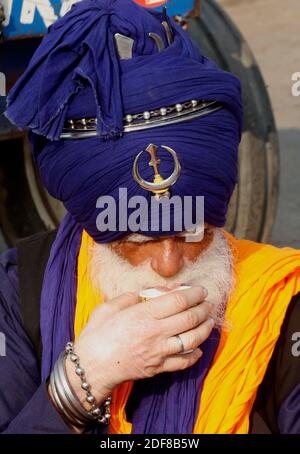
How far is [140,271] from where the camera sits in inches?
83.4

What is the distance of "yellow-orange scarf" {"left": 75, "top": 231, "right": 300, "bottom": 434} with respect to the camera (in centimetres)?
215

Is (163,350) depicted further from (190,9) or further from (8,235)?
(8,235)

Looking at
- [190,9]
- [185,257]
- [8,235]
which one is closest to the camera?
[185,257]

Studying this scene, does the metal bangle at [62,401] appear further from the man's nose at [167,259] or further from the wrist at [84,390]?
the man's nose at [167,259]

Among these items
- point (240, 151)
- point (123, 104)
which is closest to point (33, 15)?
point (240, 151)

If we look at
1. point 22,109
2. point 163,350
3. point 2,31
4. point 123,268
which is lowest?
point 163,350

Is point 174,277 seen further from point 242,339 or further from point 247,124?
point 247,124

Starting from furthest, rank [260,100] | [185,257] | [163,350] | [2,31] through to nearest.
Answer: [260,100], [2,31], [185,257], [163,350]

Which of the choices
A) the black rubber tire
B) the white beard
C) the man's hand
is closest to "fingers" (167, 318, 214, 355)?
the man's hand

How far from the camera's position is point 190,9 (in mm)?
3730

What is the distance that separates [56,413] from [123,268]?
37cm

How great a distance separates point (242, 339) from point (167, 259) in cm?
30

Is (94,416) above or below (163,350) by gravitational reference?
below

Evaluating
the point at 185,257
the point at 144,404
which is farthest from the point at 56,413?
the point at 185,257
